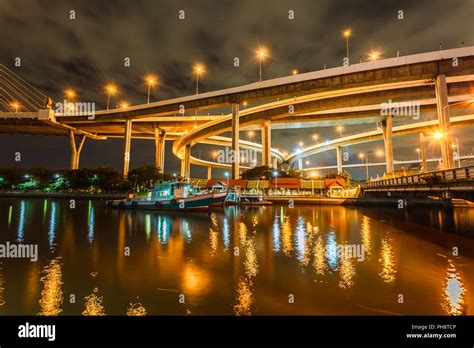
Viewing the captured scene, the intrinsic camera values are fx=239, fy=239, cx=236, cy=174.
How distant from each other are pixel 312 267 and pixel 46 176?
111 metres

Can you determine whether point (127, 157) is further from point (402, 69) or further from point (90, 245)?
point (402, 69)

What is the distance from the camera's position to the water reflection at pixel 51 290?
749 centimetres

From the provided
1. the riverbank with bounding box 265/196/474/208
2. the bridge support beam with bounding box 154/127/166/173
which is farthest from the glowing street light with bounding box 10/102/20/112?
the riverbank with bounding box 265/196/474/208

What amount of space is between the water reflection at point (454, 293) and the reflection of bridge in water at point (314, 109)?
25.5m

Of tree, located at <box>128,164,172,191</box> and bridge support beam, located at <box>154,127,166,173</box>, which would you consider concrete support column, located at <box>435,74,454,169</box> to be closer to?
tree, located at <box>128,164,172,191</box>

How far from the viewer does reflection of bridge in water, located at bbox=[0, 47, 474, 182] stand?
44.3m

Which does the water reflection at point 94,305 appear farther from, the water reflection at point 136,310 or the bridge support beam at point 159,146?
the bridge support beam at point 159,146

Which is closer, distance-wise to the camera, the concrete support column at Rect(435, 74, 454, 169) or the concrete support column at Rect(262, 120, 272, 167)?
the concrete support column at Rect(435, 74, 454, 169)

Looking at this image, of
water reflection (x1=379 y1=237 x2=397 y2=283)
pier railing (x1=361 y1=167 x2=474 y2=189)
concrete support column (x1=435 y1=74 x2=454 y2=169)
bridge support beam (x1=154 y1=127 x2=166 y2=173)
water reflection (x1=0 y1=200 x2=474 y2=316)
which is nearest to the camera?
water reflection (x1=0 y1=200 x2=474 y2=316)

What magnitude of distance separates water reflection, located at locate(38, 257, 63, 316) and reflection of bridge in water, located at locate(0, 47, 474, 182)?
38.1 metres

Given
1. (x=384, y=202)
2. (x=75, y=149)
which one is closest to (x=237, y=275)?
(x=384, y=202)

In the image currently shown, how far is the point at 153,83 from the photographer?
3108 inches
